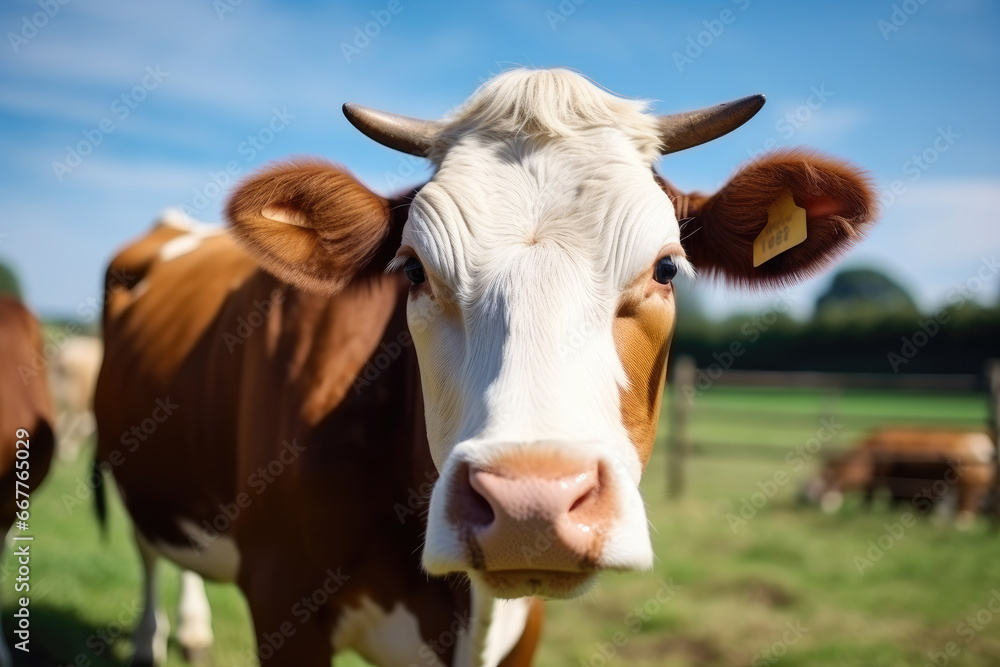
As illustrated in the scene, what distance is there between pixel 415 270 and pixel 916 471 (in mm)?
11217

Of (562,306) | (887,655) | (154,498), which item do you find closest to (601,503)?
(562,306)

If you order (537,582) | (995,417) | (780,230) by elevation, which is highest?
(780,230)

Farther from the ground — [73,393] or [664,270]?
[664,270]

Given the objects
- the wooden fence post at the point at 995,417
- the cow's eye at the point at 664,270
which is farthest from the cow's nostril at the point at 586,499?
the wooden fence post at the point at 995,417

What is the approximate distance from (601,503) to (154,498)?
10.1 ft

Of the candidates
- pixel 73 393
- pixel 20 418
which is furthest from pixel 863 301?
pixel 20 418

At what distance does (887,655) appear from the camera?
16.1 feet

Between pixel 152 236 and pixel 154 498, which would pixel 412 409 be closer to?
pixel 154 498

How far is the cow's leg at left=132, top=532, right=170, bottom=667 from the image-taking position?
14.8 feet

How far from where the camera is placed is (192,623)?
182 inches

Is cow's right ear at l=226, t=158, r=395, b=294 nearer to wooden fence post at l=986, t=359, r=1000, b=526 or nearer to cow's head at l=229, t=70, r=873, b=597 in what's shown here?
cow's head at l=229, t=70, r=873, b=597

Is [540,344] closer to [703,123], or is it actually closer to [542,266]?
[542,266]

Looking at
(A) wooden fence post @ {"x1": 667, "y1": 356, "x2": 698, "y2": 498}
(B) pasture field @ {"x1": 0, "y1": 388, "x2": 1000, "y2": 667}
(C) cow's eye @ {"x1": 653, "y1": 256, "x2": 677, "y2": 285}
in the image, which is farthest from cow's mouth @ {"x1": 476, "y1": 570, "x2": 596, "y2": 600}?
(A) wooden fence post @ {"x1": 667, "y1": 356, "x2": 698, "y2": 498}

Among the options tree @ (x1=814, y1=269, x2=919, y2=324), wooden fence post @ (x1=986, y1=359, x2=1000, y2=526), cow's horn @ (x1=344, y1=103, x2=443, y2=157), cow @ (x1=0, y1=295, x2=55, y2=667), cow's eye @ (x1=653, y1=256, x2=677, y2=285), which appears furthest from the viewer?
tree @ (x1=814, y1=269, x2=919, y2=324)
